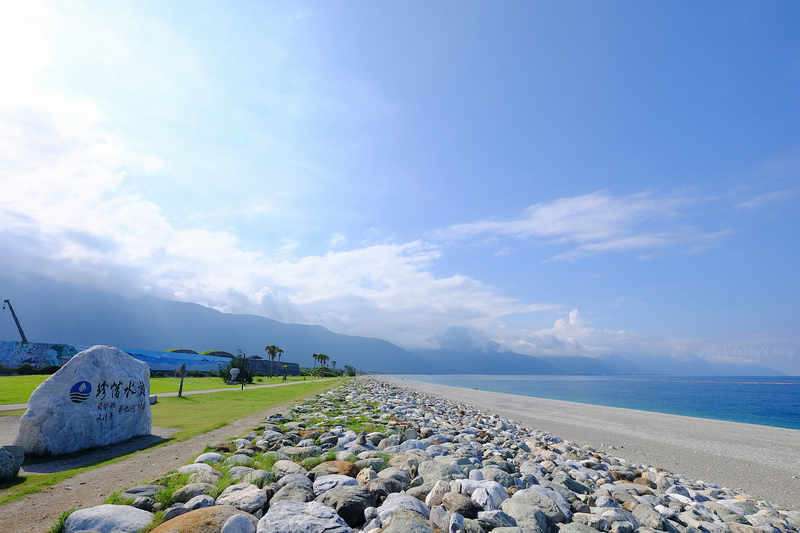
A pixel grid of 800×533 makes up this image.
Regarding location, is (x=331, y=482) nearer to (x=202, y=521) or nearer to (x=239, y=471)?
(x=239, y=471)

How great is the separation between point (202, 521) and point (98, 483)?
430 cm

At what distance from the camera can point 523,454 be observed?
11.6m

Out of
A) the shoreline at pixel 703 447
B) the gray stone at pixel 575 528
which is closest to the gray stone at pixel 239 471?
the gray stone at pixel 575 528

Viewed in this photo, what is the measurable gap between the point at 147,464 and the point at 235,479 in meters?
3.46

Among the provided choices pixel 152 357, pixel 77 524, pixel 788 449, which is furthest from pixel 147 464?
pixel 152 357

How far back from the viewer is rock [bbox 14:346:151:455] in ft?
29.1

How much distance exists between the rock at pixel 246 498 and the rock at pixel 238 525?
747 millimetres

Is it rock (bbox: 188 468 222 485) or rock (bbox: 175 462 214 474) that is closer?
rock (bbox: 188 468 222 485)

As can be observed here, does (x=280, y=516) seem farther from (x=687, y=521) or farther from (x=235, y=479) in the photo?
(x=687, y=521)

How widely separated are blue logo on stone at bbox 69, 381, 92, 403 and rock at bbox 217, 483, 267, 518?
674cm

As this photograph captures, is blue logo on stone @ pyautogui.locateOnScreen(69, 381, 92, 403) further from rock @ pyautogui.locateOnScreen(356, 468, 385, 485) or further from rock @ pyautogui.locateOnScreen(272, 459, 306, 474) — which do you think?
rock @ pyautogui.locateOnScreen(356, 468, 385, 485)

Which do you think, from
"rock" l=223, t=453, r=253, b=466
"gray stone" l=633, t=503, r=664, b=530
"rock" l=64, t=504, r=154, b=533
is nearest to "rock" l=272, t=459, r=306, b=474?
"rock" l=223, t=453, r=253, b=466

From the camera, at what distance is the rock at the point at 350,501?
17.0 ft

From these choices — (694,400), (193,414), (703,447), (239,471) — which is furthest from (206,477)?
(694,400)
